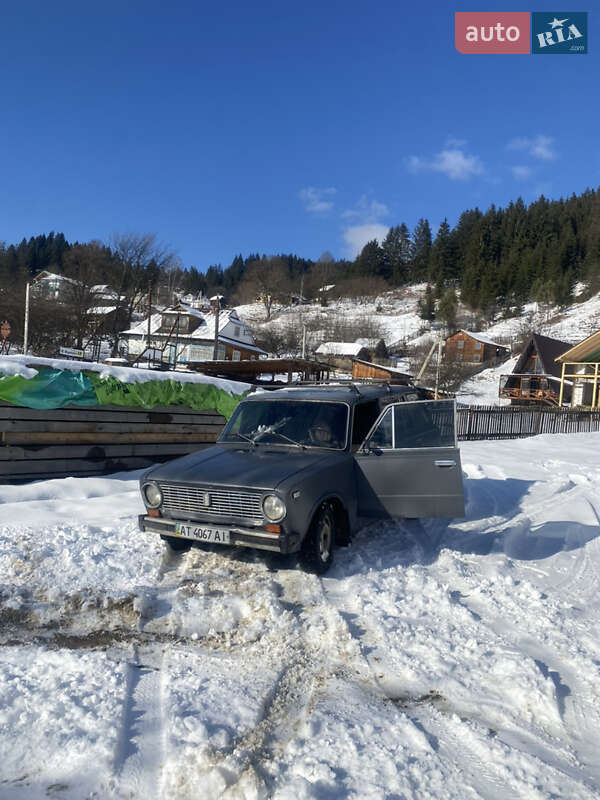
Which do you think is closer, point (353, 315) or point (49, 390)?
point (49, 390)

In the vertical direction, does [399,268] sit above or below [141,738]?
above

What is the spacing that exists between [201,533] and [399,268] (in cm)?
11943

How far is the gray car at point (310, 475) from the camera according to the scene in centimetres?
486

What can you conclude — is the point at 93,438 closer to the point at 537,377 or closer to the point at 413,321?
the point at 537,377

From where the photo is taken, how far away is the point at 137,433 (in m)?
10.3

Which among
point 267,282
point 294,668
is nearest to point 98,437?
point 294,668

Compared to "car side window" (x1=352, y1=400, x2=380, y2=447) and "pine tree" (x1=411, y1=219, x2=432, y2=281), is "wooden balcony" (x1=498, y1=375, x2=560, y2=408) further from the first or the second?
"pine tree" (x1=411, y1=219, x2=432, y2=281)

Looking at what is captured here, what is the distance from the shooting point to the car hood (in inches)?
195

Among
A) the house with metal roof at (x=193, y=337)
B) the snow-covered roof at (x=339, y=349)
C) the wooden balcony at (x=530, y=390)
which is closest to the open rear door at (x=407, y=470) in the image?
the wooden balcony at (x=530, y=390)

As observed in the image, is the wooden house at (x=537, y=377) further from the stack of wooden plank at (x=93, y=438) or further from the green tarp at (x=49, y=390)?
the green tarp at (x=49, y=390)

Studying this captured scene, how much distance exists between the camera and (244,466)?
532 centimetres

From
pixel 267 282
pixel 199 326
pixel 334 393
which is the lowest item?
pixel 334 393

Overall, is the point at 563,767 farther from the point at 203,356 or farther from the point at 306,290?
the point at 306,290

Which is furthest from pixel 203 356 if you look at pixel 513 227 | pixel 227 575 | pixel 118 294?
pixel 513 227
